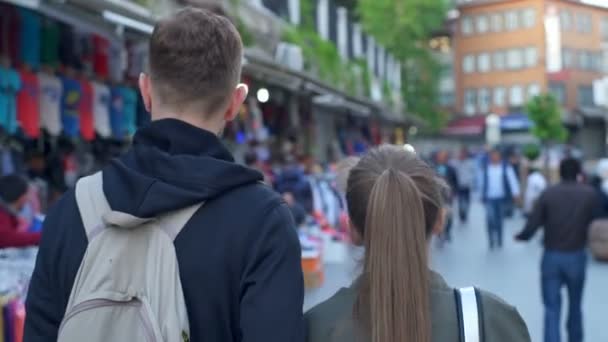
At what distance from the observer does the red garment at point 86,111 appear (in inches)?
301

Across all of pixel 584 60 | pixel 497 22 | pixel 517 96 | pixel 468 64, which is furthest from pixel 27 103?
pixel 584 60

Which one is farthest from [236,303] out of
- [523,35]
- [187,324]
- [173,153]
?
[523,35]

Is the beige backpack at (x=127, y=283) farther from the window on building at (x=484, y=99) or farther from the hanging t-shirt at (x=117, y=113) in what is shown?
the window on building at (x=484, y=99)

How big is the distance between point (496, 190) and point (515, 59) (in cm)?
4645

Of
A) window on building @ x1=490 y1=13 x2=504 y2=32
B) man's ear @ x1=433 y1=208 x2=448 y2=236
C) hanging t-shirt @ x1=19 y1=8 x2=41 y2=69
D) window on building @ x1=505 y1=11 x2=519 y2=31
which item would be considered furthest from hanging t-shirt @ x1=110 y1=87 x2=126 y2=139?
window on building @ x1=490 y1=13 x2=504 y2=32

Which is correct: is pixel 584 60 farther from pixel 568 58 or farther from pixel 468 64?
pixel 468 64

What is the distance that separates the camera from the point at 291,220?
72.6 inches

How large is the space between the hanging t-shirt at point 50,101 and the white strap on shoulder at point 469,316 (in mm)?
5774

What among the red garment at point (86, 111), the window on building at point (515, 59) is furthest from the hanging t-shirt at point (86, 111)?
the window on building at point (515, 59)

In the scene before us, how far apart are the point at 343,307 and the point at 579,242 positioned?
5.14 meters

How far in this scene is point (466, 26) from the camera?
6103 cm

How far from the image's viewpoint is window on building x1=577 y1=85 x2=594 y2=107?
59.6 meters

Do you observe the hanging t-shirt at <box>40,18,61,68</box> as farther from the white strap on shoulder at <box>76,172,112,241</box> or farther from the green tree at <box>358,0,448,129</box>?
the green tree at <box>358,0,448,129</box>

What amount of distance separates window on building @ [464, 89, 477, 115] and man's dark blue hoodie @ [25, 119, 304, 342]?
62.2 meters
